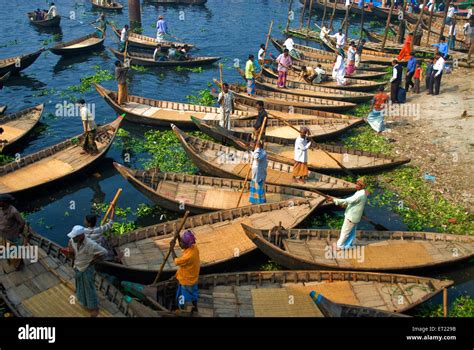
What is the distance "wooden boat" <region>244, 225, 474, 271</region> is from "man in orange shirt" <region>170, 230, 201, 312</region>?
2.68 meters

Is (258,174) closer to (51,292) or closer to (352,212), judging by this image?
(352,212)

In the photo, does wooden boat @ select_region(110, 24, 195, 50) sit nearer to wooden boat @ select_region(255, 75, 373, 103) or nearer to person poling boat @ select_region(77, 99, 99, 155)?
wooden boat @ select_region(255, 75, 373, 103)

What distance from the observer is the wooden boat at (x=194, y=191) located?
1481 centimetres

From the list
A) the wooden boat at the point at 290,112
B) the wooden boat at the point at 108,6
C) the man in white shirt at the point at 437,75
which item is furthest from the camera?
the wooden boat at the point at 108,6

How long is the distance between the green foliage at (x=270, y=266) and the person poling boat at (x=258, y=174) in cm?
218

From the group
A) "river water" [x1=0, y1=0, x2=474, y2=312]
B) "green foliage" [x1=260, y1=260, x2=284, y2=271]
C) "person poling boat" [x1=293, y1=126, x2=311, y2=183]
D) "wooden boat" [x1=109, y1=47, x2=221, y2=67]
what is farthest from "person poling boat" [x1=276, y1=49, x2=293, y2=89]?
"green foliage" [x1=260, y1=260, x2=284, y2=271]

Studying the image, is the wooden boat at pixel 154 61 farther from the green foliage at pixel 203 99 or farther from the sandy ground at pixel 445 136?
the sandy ground at pixel 445 136

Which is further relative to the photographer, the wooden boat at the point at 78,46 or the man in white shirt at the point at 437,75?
the wooden boat at the point at 78,46

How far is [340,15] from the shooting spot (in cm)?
5003

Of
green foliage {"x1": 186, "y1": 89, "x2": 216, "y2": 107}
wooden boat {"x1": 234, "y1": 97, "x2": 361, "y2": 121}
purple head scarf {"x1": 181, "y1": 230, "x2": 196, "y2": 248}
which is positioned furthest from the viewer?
green foliage {"x1": 186, "y1": 89, "x2": 216, "y2": 107}

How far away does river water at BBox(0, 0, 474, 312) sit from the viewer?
53.3ft

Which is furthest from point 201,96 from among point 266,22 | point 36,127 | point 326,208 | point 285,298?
point 266,22

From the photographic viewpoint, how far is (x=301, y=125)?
21.0 m

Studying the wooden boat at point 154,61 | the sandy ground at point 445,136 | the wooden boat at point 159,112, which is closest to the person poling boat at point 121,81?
the wooden boat at point 159,112
